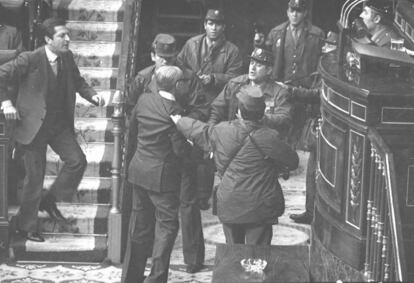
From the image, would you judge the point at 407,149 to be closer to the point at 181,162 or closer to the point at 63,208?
the point at 181,162

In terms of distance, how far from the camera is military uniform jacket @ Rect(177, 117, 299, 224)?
10.7m

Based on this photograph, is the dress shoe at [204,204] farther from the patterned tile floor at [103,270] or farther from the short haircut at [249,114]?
the short haircut at [249,114]

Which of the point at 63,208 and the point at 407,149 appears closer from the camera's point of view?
the point at 407,149

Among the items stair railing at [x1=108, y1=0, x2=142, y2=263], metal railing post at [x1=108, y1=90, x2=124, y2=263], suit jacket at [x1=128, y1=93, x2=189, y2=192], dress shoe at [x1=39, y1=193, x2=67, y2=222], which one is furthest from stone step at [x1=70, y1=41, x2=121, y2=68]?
suit jacket at [x1=128, y1=93, x2=189, y2=192]

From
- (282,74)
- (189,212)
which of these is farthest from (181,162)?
(282,74)

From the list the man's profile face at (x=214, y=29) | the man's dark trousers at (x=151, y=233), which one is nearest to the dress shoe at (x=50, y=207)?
the man's dark trousers at (x=151, y=233)

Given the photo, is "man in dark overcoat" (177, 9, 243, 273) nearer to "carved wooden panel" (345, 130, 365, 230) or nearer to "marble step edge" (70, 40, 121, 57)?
"marble step edge" (70, 40, 121, 57)

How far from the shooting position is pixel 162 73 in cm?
1132

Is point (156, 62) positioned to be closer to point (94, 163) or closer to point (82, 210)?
point (94, 163)

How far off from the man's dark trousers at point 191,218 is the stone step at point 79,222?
1.04 meters

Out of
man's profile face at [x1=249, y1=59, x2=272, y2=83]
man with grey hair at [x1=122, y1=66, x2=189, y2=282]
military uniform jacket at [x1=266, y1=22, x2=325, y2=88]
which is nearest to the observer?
man with grey hair at [x1=122, y1=66, x2=189, y2=282]

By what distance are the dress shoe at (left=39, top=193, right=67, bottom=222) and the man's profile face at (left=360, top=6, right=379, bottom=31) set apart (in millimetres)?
3783

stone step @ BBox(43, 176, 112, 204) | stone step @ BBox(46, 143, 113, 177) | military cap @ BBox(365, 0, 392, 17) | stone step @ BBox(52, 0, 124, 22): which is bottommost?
stone step @ BBox(43, 176, 112, 204)

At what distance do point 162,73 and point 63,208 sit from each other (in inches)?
97.3
